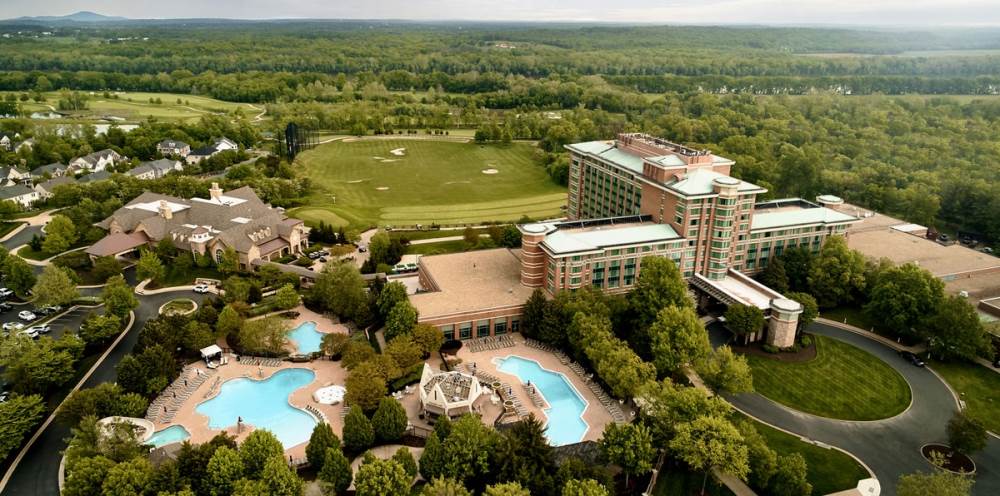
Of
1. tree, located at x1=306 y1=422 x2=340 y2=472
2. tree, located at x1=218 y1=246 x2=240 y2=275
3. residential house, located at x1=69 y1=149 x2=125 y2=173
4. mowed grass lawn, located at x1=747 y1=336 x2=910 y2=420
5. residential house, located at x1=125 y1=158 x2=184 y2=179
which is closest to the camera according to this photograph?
tree, located at x1=306 y1=422 x2=340 y2=472

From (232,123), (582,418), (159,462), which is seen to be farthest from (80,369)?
(232,123)

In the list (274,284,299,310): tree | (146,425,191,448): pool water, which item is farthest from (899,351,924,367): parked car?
(146,425,191,448): pool water

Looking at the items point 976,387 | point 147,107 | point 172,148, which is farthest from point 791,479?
point 147,107

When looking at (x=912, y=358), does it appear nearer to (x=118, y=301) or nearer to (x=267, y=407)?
(x=267, y=407)

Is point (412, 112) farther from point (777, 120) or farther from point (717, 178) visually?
point (717, 178)

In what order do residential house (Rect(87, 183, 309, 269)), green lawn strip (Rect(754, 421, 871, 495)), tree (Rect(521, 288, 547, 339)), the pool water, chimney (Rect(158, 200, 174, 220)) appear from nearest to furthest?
green lawn strip (Rect(754, 421, 871, 495))
the pool water
tree (Rect(521, 288, 547, 339))
residential house (Rect(87, 183, 309, 269))
chimney (Rect(158, 200, 174, 220))

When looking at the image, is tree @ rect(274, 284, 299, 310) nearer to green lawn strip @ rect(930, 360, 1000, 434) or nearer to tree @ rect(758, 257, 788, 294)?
tree @ rect(758, 257, 788, 294)

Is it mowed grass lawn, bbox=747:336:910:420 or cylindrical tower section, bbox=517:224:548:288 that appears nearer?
mowed grass lawn, bbox=747:336:910:420
